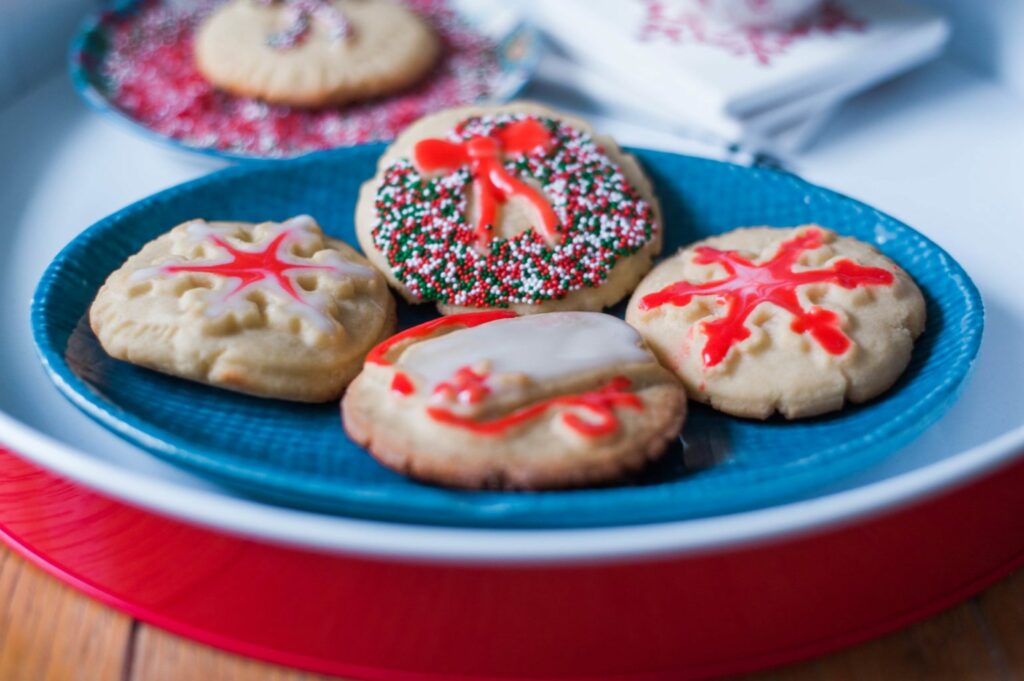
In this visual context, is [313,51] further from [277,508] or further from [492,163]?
[277,508]

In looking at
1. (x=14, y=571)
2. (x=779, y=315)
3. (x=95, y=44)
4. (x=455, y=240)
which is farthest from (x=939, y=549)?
(x=95, y=44)

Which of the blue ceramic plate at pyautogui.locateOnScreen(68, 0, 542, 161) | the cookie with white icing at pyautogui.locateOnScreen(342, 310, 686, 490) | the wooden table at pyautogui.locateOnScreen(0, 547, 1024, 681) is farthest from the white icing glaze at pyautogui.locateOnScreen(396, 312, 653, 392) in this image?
the blue ceramic plate at pyautogui.locateOnScreen(68, 0, 542, 161)

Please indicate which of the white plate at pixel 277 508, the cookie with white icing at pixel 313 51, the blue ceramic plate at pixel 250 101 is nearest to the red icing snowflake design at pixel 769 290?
the white plate at pixel 277 508

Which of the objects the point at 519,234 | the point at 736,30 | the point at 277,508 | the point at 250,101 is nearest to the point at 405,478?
the point at 277,508

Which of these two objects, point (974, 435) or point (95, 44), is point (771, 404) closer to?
point (974, 435)

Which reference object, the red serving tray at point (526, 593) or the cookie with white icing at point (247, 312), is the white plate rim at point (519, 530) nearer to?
the red serving tray at point (526, 593)

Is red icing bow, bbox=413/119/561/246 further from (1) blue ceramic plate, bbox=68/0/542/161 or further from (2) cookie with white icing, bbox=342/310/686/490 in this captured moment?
(1) blue ceramic plate, bbox=68/0/542/161
